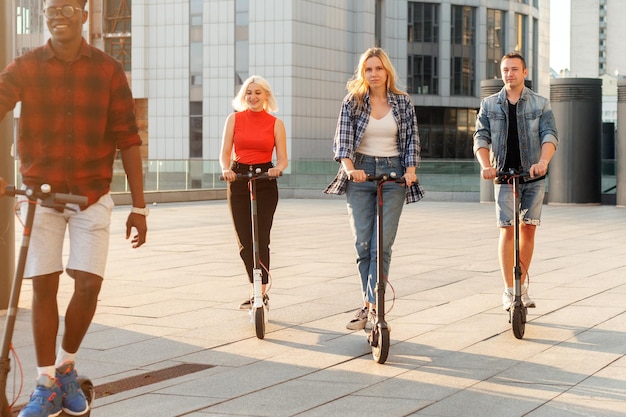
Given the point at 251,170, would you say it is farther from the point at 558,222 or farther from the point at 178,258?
the point at 558,222

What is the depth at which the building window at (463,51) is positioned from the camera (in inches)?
2616

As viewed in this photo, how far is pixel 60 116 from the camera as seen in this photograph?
5090 millimetres

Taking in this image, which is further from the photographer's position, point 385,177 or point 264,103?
point 264,103

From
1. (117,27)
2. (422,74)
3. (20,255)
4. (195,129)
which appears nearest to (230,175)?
(20,255)

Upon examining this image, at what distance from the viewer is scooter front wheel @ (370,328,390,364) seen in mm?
6848

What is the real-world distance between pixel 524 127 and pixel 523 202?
574 mm

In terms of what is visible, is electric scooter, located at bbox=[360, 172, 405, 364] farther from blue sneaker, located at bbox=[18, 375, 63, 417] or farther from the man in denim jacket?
blue sneaker, located at bbox=[18, 375, 63, 417]

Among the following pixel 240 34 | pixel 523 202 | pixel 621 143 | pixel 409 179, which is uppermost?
pixel 240 34

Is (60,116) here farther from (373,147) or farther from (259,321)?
(259,321)

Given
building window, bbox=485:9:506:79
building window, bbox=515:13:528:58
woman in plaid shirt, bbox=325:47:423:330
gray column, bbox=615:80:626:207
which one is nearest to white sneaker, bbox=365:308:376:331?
woman in plaid shirt, bbox=325:47:423:330

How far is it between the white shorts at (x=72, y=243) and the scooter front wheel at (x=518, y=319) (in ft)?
11.4

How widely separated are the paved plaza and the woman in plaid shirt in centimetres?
79

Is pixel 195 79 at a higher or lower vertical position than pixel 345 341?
higher

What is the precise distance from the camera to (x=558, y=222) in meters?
21.1
